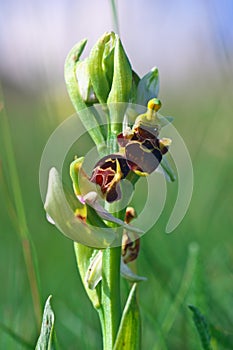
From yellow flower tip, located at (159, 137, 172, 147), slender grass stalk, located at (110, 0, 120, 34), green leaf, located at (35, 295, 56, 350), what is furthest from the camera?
slender grass stalk, located at (110, 0, 120, 34)

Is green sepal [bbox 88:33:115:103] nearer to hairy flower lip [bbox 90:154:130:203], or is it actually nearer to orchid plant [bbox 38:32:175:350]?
orchid plant [bbox 38:32:175:350]

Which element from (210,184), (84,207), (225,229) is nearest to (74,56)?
(84,207)

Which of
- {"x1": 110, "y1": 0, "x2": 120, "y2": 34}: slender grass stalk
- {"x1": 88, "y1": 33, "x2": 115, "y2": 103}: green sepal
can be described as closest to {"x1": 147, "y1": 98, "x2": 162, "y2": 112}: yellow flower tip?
{"x1": 88, "y1": 33, "x2": 115, "y2": 103}: green sepal

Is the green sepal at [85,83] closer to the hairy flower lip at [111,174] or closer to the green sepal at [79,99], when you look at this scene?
the green sepal at [79,99]

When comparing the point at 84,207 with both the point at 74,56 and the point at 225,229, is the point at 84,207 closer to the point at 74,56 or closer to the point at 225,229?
the point at 74,56

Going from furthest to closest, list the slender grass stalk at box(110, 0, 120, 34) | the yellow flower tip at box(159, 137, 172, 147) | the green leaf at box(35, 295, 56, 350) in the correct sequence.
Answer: the slender grass stalk at box(110, 0, 120, 34) → the yellow flower tip at box(159, 137, 172, 147) → the green leaf at box(35, 295, 56, 350)

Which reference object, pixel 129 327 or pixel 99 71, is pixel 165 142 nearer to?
pixel 99 71

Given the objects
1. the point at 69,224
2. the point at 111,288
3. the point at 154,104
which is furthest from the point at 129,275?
the point at 154,104
